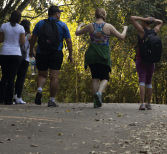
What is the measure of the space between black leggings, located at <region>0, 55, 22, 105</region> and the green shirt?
1624mm

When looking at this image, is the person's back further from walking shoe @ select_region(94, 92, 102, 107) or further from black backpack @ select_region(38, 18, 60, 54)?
walking shoe @ select_region(94, 92, 102, 107)

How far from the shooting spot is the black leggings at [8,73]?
268 inches

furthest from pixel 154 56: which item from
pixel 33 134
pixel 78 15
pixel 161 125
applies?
pixel 78 15

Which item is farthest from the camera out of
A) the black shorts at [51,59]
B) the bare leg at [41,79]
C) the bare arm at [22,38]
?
the bare arm at [22,38]

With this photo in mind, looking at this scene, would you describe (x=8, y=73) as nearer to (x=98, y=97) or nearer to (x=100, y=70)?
(x=100, y=70)

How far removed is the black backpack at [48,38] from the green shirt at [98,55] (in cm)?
71

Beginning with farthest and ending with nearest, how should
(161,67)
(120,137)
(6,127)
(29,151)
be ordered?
1. (161,67)
2. (6,127)
3. (120,137)
4. (29,151)

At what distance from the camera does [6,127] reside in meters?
4.07

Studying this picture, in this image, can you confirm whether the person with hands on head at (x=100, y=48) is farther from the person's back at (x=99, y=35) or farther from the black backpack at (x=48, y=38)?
the black backpack at (x=48, y=38)

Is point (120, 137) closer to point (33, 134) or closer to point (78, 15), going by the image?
point (33, 134)

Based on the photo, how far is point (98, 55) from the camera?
6.35 m

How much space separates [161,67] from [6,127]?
1333 cm

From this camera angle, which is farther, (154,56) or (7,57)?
(7,57)

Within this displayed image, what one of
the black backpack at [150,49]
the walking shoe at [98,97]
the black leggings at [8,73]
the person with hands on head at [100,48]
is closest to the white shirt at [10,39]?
the black leggings at [8,73]
